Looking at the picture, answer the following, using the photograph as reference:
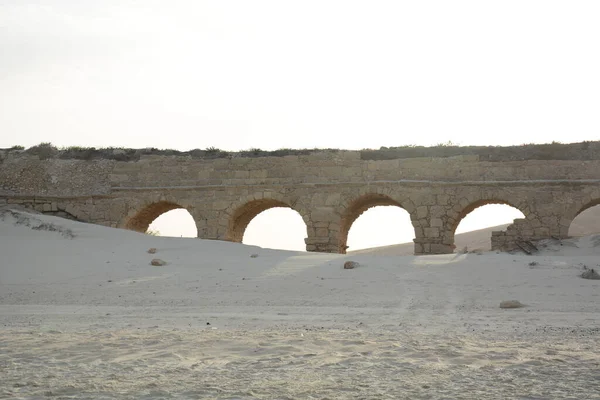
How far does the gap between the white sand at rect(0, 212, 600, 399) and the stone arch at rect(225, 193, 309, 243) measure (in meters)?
5.99

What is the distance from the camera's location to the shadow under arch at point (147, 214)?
1773cm

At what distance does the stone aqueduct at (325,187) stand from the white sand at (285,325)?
4.65 metres

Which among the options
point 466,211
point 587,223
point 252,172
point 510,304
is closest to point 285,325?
point 510,304

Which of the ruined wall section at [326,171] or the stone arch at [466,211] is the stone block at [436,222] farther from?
the ruined wall section at [326,171]

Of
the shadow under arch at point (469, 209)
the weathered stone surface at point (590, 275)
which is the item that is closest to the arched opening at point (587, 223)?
the shadow under arch at point (469, 209)

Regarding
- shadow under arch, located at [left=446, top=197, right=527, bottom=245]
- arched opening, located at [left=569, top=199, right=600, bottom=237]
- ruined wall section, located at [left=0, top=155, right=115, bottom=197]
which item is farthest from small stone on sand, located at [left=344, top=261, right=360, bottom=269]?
arched opening, located at [left=569, top=199, right=600, bottom=237]

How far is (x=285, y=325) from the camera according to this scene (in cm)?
531

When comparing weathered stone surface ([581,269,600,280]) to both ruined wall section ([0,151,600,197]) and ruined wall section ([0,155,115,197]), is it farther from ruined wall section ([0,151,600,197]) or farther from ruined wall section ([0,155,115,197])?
ruined wall section ([0,155,115,197])

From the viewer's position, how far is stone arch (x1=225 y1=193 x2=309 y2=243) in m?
16.9

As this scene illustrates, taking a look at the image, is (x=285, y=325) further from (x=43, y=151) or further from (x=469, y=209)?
(x=43, y=151)

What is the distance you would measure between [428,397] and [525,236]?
509 inches

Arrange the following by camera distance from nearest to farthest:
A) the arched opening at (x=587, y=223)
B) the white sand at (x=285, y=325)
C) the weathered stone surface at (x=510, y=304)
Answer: the white sand at (x=285, y=325) → the weathered stone surface at (x=510, y=304) → the arched opening at (x=587, y=223)

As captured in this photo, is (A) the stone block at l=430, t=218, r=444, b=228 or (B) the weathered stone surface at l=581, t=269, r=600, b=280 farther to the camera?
(A) the stone block at l=430, t=218, r=444, b=228

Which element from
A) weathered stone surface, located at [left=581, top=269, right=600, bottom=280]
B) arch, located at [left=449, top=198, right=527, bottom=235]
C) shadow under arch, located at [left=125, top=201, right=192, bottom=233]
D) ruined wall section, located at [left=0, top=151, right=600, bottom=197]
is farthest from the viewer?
shadow under arch, located at [left=125, top=201, right=192, bottom=233]
